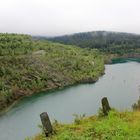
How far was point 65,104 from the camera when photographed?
6125cm

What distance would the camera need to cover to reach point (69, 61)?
101 metres

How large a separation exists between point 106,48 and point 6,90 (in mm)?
126884

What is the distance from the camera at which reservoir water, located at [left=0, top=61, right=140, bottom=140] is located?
4584 cm

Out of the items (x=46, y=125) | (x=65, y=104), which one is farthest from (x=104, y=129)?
(x=65, y=104)

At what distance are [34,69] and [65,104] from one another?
94.4 ft

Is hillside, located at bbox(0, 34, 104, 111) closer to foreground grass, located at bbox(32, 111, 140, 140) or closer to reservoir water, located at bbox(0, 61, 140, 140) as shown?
reservoir water, located at bbox(0, 61, 140, 140)

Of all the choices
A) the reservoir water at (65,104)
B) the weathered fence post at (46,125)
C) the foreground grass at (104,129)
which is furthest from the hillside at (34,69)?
the weathered fence post at (46,125)

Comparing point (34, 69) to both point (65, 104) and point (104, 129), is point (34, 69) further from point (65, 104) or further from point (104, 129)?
point (104, 129)

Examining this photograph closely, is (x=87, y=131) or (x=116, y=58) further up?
(x=87, y=131)

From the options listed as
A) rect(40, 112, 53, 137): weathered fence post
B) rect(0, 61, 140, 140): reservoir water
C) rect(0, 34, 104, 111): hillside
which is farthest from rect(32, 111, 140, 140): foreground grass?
rect(0, 34, 104, 111): hillside

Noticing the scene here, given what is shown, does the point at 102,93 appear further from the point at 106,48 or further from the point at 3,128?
the point at 106,48

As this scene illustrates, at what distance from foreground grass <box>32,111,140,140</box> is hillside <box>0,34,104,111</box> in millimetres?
50058

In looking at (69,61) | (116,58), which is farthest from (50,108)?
(116,58)

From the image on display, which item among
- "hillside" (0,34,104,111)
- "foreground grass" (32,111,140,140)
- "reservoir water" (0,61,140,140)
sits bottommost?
"reservoir water" (0,61,140,140)
